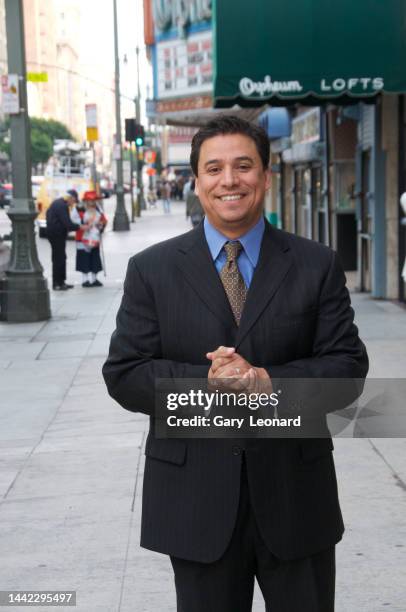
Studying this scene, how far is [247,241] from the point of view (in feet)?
9.57

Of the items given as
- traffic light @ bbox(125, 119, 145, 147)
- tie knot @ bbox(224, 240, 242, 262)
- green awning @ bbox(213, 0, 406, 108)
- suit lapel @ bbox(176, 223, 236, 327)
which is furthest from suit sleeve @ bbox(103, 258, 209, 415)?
traffic light @ bbox(125, 119, 145, 147)

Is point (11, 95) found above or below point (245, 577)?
above

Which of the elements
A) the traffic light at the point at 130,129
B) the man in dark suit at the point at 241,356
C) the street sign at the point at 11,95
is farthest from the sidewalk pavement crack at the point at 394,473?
the traffic light at the point at 130,129

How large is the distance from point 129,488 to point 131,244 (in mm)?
24709

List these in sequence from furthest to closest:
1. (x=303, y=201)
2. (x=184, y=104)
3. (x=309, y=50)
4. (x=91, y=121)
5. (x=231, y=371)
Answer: (x=91, y=121)
(x=303, y=201)
(x=184, y=104)
(x=309, y=50)
(x=231, y=371)

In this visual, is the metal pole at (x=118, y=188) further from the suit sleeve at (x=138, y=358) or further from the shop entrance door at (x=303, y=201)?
the suit sleeve at (x=138, y=358)

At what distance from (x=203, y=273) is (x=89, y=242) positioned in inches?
635

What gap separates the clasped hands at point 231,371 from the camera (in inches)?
102

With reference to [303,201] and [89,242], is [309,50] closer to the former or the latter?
[89,242]

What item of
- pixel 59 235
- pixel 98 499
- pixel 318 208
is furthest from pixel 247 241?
pixel 318 208

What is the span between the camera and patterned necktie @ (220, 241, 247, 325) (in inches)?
113

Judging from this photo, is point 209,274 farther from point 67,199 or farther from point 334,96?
point 67,199

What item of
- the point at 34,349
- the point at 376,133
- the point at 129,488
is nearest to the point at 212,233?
the point at 129,488

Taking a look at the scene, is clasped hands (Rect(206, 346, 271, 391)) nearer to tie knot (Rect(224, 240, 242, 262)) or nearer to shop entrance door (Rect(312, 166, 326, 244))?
tie knot (Rect(224, 240, 242, 262))
